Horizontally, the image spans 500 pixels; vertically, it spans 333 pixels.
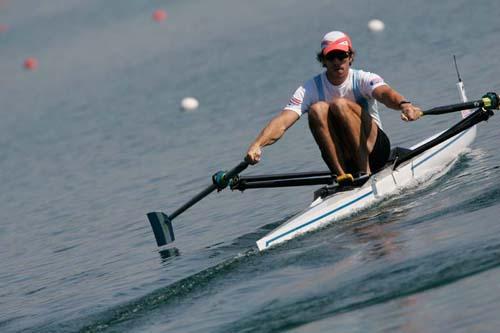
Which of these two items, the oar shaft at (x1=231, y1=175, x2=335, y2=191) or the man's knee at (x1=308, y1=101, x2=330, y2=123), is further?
the oar shaft at (x1=231, y1=175, x2=335, y2=191)

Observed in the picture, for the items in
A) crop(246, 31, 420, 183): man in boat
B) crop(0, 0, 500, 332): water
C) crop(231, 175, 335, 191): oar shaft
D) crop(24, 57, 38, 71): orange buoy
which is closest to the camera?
crop(0, 0, 500, 332): water

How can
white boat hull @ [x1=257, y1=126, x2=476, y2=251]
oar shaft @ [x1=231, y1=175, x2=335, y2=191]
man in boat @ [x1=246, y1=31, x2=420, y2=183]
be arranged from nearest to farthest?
white boat hull @ [x1=257, y1=126, x2=476, y2=251], man in boat @ [x1=246, y1=31, x2=420, y2=183], oar shaft @ [x1=231, y1=175, x2=335, y2=191]

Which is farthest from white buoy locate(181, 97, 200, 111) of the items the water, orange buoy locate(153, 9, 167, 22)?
orange buoy locate(153, 9, 167, 22)

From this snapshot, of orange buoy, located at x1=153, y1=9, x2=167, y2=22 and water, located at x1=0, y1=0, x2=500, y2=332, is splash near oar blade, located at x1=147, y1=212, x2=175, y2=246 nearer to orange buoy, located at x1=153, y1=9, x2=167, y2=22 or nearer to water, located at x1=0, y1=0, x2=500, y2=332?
water, located at x1=0, y1=0, x2=500, y2=332

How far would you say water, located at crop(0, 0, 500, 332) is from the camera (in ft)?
24.8

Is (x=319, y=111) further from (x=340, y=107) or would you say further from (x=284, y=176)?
(x=284, y=176)

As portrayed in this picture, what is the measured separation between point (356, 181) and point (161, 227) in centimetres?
222

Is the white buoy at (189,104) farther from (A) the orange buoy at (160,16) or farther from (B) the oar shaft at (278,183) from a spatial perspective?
(A) the orange buoy at (160,16)

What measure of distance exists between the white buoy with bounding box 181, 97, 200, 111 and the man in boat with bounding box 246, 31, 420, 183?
12.8 m

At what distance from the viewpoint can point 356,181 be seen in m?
10.4

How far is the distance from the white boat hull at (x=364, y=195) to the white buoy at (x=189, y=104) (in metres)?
11.9

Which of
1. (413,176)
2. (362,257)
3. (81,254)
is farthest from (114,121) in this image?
(362,257)

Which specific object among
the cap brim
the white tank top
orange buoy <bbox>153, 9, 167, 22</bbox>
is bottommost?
the white tank top

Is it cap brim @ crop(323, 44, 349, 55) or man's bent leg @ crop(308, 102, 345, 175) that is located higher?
cap brim @ crop(323, 44, 349, 55)
